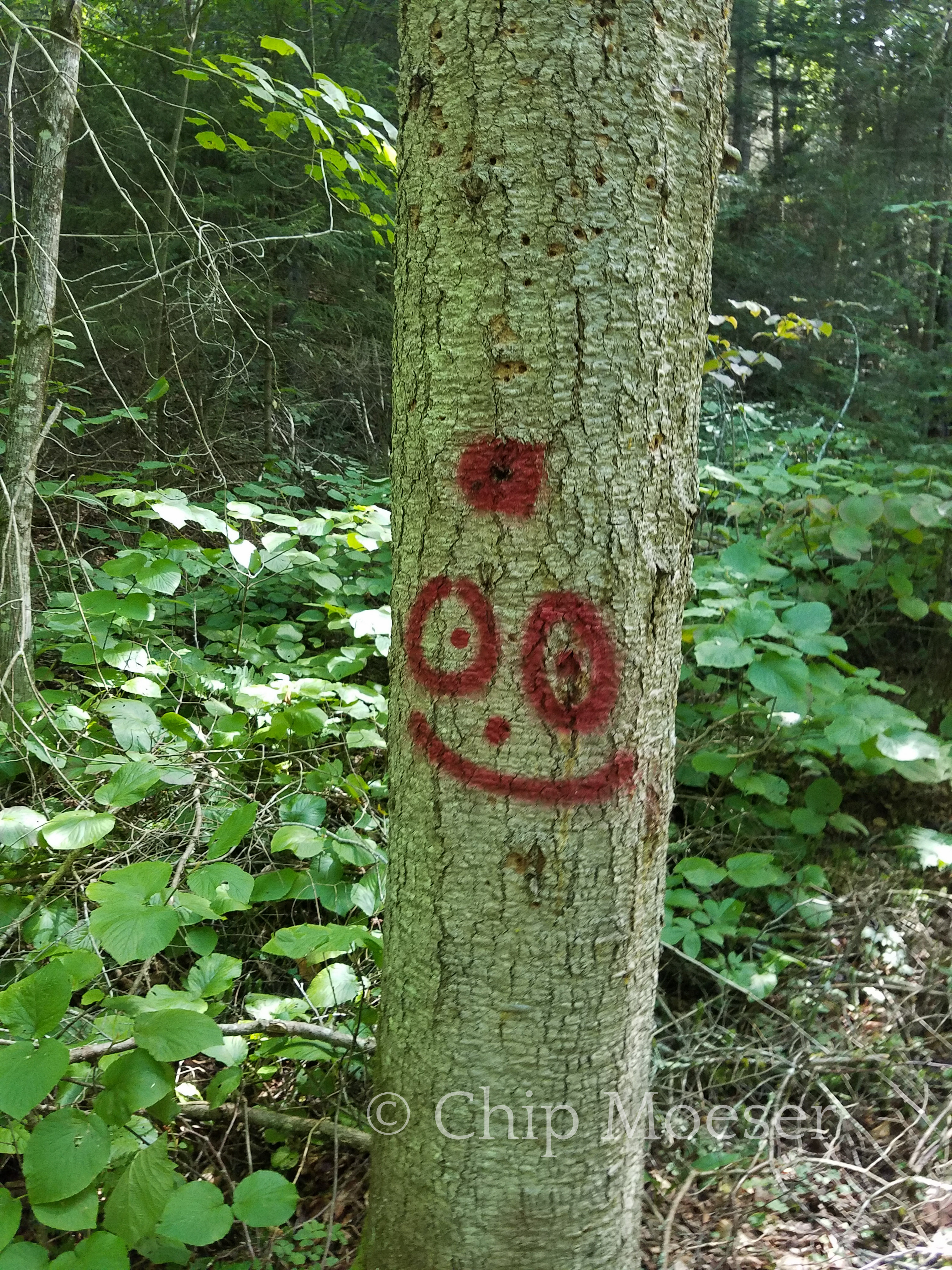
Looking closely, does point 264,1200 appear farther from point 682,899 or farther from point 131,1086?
point 682,899

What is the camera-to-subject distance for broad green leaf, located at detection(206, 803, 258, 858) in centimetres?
158

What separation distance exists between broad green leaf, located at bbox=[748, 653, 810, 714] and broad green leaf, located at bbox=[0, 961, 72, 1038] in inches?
67.2

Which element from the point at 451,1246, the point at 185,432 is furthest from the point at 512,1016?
the point at 185,432

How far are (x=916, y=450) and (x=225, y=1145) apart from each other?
4904 millimetres

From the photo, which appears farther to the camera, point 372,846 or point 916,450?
Answer: point 916,450

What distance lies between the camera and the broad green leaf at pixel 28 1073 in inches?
45.2

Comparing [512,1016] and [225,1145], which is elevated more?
[512,1016]

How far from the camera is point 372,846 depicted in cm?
196

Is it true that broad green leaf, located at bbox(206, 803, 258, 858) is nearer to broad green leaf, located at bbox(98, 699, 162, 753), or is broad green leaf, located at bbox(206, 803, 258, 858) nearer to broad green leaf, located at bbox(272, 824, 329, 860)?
broad green leaf, located at bbox(272, 824, 329, 860)

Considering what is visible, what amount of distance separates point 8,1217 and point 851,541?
2721 millimetres

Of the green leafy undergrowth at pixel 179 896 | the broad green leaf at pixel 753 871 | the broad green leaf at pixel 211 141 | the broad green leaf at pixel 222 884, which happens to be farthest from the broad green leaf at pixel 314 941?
the broad green leaf at pixel 211 141

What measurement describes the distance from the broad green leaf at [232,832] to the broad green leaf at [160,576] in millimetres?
969

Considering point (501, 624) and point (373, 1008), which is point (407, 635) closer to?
point (501, 624)

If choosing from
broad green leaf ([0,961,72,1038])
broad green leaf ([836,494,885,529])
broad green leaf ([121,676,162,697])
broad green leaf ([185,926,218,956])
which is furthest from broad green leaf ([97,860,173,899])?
broad green leaf ([836,494,885,529])
